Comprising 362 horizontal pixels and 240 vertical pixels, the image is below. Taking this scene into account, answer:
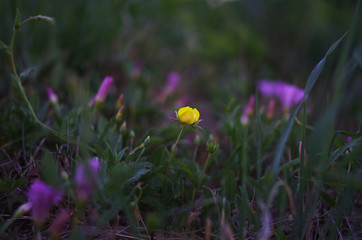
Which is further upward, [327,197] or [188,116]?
[188,116]

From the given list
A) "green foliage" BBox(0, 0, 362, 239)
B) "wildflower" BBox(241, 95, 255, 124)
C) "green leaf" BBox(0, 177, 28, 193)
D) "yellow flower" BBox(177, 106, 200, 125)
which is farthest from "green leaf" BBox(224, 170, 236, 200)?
"green leaf" BBox(0, 177, 28, 193)

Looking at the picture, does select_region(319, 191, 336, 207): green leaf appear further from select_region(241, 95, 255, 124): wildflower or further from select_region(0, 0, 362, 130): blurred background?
select_region(241, 95, 255, 124): wildflower

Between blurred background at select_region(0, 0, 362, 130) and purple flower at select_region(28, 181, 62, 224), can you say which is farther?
blurred background at select_region(0, 0, 362, 130)

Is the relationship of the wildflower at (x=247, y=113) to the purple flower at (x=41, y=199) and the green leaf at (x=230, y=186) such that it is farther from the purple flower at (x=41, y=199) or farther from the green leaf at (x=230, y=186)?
the purple flower at (x=41, y=199)

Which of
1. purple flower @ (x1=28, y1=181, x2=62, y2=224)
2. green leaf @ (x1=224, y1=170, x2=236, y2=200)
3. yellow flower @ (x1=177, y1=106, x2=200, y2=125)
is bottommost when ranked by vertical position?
green leaf @ (x1=224, y1=170, x2=236, y2=200)

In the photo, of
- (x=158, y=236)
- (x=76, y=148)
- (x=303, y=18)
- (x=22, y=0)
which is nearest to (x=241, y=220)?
(x=158, y=236)

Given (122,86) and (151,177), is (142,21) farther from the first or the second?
(151,177)

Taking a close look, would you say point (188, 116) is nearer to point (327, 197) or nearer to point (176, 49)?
point (327, 197)

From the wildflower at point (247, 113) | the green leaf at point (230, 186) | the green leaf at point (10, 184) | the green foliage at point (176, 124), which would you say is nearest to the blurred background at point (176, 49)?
the green foliage at point (176, 124)

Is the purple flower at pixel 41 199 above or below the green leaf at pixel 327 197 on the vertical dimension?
above

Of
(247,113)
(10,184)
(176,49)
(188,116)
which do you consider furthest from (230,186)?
(176,49)
